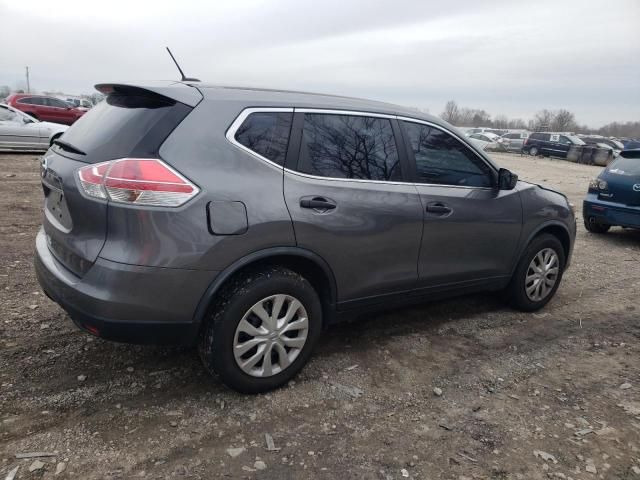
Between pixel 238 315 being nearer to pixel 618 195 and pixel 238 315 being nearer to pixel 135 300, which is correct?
pixel 135 300

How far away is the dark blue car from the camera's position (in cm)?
748

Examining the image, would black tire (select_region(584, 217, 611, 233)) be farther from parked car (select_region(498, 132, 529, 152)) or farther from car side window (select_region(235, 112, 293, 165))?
parked car (select_region(498, 132, 529, 152))

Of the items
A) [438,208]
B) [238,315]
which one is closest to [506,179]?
[438,208]

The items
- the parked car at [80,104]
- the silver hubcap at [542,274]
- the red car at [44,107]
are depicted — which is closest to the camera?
the silver hubcap at [542,274]

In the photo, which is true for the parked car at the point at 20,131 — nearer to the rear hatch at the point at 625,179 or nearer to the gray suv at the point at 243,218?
the gray suv at the point at 243,218

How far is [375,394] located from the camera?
3158 millimetres

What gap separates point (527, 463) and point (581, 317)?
8.30 feet

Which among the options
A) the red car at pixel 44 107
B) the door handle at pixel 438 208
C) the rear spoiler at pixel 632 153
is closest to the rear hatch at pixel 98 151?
the door handle at pixel 438 208

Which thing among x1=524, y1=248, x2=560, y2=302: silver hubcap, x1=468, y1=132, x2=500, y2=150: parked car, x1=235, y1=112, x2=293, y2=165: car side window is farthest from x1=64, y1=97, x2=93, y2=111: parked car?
x1=468, y1=132, x2=500, y2=150: parked car

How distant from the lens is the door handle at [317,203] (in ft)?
9.72

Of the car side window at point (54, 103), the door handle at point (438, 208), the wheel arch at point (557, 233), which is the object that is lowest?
the car side window at point (54, 103)

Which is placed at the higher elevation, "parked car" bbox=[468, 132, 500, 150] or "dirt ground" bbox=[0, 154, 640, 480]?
"parked car" bbox=[468, 132, 500, 150]

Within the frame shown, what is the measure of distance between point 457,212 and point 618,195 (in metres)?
5.31

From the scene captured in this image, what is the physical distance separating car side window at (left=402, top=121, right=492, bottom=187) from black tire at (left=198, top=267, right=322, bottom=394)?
128 centimetres
